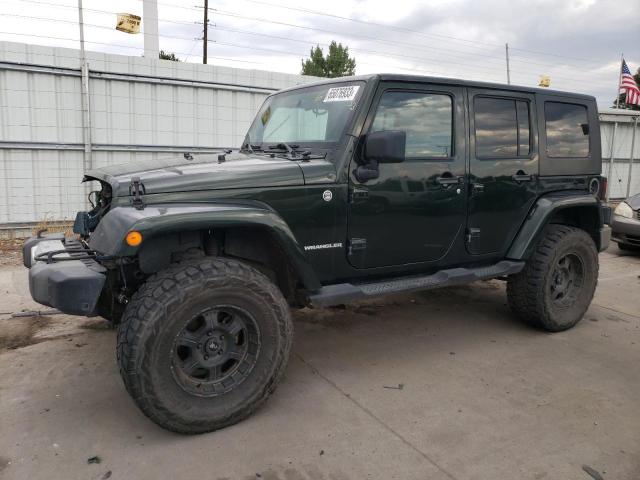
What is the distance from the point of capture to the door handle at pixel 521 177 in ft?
13.2

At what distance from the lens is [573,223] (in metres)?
4.64

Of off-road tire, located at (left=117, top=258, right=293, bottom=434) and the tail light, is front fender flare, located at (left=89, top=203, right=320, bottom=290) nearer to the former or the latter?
off-road tire, located at (left=117, top=258, right=293, bottom=434)

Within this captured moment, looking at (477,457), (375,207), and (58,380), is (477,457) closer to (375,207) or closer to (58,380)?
(375,207)

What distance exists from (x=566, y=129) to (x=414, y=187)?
1.86m

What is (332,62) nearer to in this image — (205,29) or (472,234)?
(205,29)

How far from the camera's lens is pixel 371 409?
304 cm

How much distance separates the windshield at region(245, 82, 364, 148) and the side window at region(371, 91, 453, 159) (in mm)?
223

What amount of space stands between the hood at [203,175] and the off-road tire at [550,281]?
2.30 metres

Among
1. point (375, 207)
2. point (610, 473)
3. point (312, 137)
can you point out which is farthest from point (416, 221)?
point (610, 473)

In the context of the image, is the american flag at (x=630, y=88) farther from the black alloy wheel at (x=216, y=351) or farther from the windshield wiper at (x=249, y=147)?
the black alloy wheel at (x=216, y=351)

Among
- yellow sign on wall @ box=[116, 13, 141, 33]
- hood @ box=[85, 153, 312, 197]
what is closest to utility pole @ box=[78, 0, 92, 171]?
yellow sign on wall @ box=[116, 13, 141, 33]

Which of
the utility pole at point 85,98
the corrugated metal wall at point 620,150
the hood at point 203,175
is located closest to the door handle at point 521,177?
the hood at point 203,175

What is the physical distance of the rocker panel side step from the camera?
316 centimetres

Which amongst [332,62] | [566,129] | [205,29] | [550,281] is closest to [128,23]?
[566,129]
